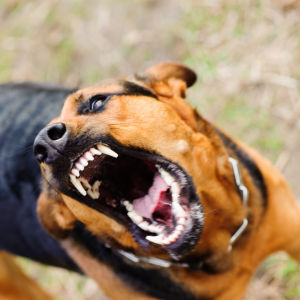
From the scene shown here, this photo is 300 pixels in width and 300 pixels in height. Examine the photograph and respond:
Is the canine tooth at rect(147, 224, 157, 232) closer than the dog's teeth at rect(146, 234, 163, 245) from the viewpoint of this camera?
No

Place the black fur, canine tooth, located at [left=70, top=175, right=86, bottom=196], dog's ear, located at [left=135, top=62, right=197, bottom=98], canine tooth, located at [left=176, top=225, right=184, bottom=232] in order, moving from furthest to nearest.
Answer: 1. the black fur
2. dog's ear, located at [left=135, top=62, right=197, bottom=98]
3. canine tooth, located at [left=176, top=225, right=184, bottom=232]
4. canine tooth, located at [left=70, top=175, right=86, bottom=196]

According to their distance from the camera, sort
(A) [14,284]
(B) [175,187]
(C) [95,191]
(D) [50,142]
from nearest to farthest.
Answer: (D) [50,142] < (B) [175,187] < (C) [95,191] < (A) [14,284]

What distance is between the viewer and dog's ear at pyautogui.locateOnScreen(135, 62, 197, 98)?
2.90 meters

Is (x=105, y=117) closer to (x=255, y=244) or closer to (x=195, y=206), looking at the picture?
(x=195, y=206)

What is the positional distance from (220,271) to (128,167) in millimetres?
1114

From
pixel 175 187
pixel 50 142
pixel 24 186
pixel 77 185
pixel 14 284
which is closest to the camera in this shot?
pixel 50 142

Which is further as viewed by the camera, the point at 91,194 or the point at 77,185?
the point at 91,194

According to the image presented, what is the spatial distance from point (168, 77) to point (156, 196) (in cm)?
106

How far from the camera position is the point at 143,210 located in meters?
2.67

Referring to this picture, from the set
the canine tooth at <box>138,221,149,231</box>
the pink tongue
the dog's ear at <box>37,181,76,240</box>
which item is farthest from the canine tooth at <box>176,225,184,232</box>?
the dog's ear at <box>37,181,76,240</box>

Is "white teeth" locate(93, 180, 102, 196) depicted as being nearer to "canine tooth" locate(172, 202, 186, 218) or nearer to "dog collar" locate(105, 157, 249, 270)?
"dog collar" locate(105, 157, 249, 270)

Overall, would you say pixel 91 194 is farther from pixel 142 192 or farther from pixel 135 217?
pixel 142 192

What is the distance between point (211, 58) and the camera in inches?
192

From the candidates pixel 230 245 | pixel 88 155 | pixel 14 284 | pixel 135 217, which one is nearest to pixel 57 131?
pixel 88 155
